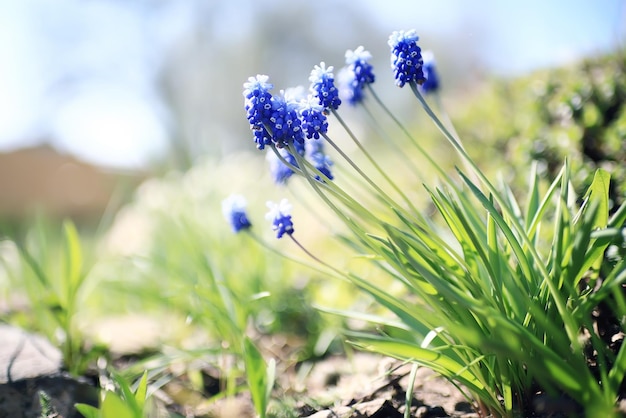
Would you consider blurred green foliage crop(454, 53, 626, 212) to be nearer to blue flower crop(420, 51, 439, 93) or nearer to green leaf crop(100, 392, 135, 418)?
blue flower crop(420, 51, 439, 93)

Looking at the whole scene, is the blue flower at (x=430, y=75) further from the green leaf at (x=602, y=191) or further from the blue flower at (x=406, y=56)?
the green leaf at (x=602, y=191)

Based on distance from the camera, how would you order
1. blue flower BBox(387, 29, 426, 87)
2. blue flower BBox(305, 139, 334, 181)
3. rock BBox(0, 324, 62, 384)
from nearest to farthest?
blue flower BBox(387, 29, 426, 87), blue flower BBox(305, 139, 334, 181), rock BBox(0, 324, 62, 384)

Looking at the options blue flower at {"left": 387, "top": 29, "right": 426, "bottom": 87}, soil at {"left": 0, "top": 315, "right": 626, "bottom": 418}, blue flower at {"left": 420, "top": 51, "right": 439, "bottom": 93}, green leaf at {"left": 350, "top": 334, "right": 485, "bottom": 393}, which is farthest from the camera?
blue flower at {"left": 420, "top": 51, "right": 439, "bottom": 93}

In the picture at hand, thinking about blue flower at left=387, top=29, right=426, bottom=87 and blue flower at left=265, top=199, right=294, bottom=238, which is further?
blue flower at left=265, top=199, right=294, bottom=238

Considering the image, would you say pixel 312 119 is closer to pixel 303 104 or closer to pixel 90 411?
pixel 303 104

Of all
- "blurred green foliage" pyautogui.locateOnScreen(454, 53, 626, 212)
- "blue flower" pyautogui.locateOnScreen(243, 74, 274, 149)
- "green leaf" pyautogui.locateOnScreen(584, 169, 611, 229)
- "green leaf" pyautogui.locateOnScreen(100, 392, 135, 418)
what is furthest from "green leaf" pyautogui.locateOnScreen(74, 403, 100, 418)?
"blurred green foliage" pyautogui.locateOnScreen(454, 53, 626, 212)

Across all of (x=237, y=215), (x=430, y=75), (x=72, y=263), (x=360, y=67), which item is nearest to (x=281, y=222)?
(x=237, y=215)
